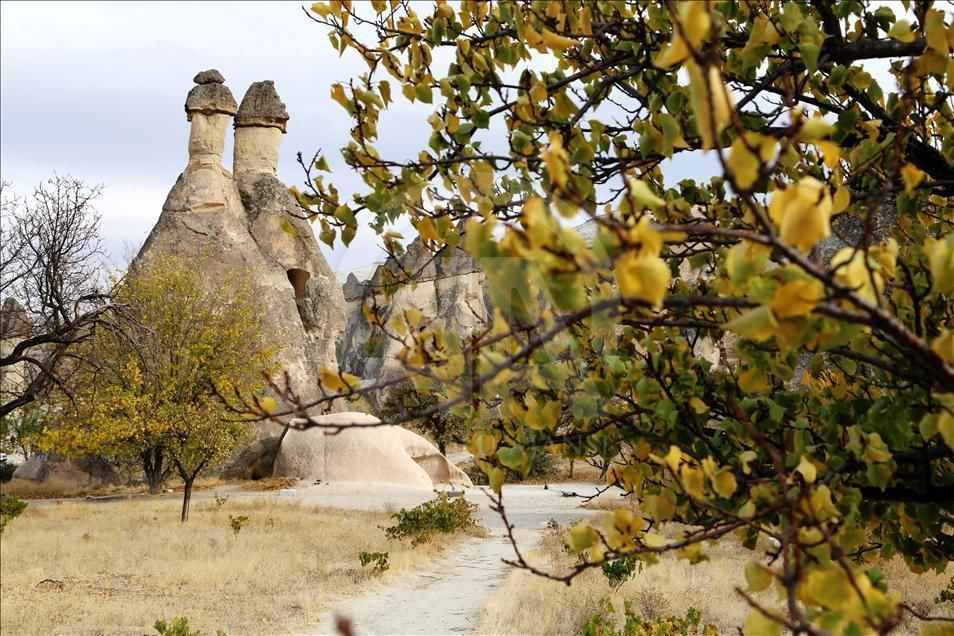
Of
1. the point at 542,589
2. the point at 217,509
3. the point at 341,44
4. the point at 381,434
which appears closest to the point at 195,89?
the point at 381,434

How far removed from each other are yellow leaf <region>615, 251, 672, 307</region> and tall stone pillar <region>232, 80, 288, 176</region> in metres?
36.5

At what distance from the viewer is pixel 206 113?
32.7 meters

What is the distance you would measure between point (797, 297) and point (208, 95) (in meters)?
35.1

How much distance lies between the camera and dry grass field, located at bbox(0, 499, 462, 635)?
316 inches

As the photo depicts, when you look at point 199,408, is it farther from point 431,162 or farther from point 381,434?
point 431,162

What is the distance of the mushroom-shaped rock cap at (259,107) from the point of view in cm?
3522

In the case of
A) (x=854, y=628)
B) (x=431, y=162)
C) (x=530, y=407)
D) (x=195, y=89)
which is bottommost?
(x=854, y=628)

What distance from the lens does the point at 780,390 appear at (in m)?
2.43

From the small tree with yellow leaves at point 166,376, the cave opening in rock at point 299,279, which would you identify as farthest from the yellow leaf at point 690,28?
the cave opening in rock at point 299,279

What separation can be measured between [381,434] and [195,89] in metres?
17.9

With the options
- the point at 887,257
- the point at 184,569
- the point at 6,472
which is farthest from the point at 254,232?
the point at 887,257

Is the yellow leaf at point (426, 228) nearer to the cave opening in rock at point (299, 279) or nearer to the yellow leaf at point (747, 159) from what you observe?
the yellow leaf at point (747, 159)

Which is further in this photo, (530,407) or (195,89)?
(195,89)

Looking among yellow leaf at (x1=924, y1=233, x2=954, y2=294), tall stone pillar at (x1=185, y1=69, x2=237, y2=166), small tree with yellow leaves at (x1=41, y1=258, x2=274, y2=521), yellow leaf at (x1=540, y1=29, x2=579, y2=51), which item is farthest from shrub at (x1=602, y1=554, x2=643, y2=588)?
tall stone pillar at (x1=185, y1=69, x2=237, y2=166)
